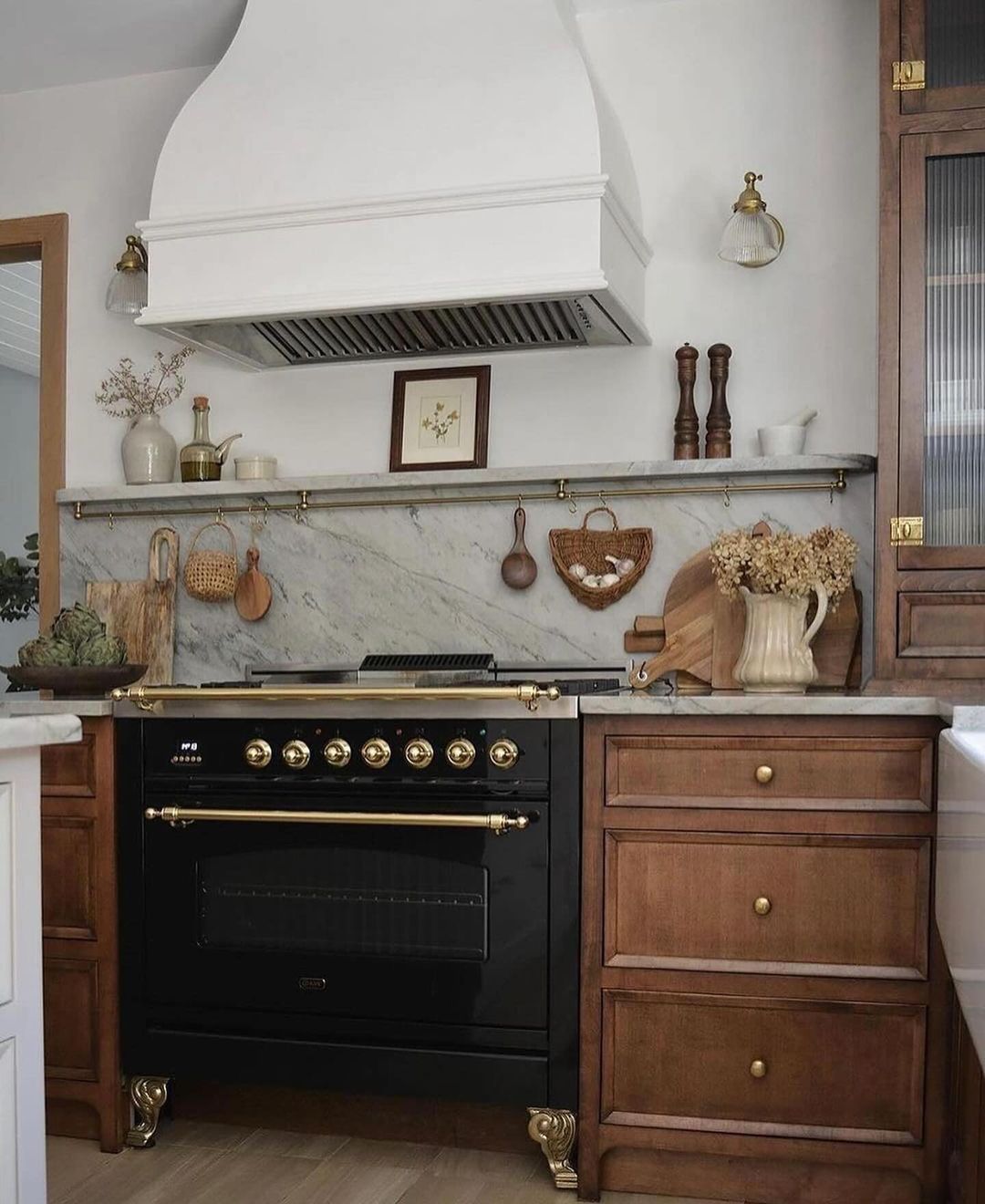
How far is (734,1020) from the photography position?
2.30m

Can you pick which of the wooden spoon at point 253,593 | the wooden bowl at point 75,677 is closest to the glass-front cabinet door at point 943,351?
the wooden spoon at point 253,593

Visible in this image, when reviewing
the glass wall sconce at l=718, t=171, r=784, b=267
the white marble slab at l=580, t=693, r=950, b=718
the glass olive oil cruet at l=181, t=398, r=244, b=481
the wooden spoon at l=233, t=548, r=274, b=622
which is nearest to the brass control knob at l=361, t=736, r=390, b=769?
the white marble slab at l=580, t=693, r=950, b=718

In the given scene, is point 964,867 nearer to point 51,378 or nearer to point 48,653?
point 48,653

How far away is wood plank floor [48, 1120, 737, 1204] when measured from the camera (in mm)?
2314

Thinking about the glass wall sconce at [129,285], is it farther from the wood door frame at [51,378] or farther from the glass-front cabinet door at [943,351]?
the glass-front cabinet door at [943,351]

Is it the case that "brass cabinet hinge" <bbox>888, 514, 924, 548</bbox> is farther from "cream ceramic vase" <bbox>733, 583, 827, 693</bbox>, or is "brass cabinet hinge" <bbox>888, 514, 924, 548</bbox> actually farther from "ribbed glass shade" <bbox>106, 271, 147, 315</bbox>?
"ribbed glass shade" <bbox>106, 271, 147, 315</bbox>

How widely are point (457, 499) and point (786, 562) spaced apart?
89 centimetres

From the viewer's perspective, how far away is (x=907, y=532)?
248 cm

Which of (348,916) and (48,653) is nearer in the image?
(348,916)

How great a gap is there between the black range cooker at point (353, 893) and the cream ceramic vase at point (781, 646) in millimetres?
449

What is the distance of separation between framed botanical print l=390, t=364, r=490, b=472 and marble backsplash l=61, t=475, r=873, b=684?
0.12m

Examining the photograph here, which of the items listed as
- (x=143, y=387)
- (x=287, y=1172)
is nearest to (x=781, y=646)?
(x=287, y=1172)

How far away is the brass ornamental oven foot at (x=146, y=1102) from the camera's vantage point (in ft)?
8.39

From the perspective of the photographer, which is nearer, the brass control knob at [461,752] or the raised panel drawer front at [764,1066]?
the raised panel drawer front at [764,1066]
